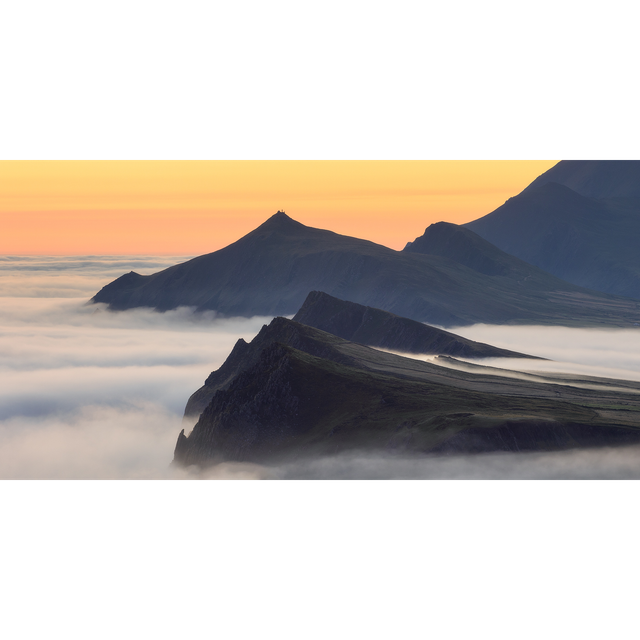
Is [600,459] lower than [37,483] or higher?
lower

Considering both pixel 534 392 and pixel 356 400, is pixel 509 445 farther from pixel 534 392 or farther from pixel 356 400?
pixel 534 392

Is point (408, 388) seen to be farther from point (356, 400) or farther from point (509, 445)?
point (509, 445)

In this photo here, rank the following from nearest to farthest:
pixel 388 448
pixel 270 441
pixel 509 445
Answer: pixel 509 445 < pixel 388 448 < pixel 270 441

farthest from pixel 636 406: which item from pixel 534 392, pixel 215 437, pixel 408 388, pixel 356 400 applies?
pixel 215 437

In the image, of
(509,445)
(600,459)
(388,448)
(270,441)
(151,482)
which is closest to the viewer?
(151,482)

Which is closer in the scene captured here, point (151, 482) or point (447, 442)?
point (151, 482)
